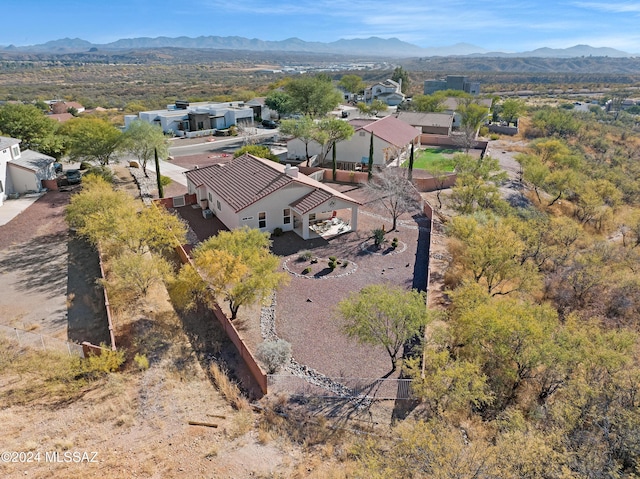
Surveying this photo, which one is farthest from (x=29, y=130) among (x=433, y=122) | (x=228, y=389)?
(x=433, y=122)

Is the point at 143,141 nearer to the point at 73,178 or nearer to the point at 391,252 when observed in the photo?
the point at 73,178

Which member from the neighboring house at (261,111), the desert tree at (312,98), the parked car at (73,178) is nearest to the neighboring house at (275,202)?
the parked car at (73,178)

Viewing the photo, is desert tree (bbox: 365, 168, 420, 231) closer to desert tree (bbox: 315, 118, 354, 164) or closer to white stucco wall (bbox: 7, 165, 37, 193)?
desert tree (bbox: 315, 118, 354, 164)

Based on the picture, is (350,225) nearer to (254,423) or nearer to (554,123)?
(254,423)

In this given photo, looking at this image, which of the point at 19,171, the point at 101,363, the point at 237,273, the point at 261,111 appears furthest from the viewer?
the point at 261,111

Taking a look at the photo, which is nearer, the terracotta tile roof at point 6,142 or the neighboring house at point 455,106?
the terracotta tile roof at point 6,142

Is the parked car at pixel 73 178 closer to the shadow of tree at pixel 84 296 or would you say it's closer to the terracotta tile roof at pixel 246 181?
the terracotta tile roof at pixel 246 181

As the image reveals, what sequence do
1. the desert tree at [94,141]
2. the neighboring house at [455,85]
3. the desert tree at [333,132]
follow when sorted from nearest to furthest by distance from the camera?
the desert tree at [94,141], the desert tree at [333,132], the neighboring house at [455,85]
